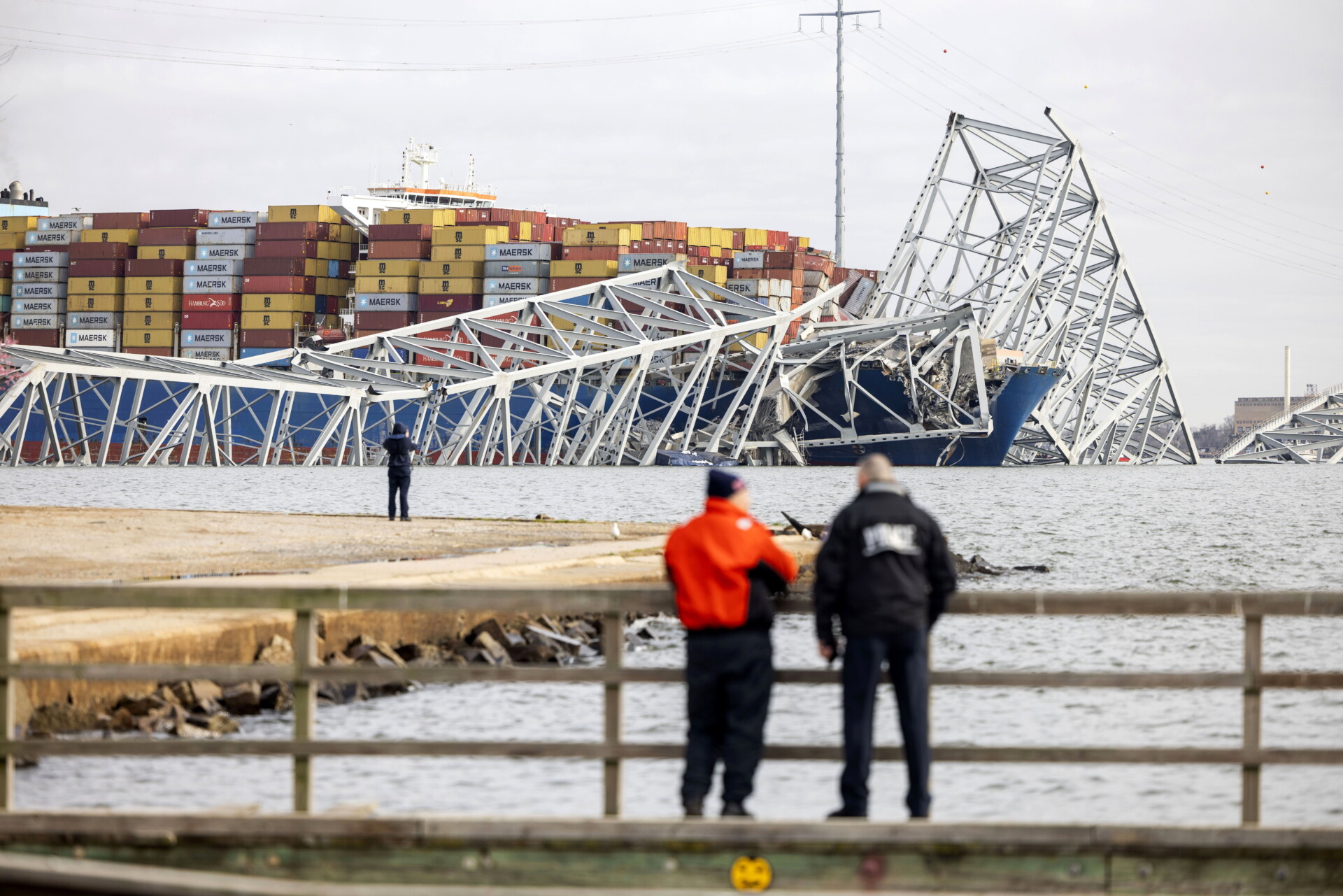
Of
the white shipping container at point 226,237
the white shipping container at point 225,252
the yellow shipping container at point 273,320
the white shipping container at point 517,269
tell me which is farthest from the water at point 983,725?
the white shipping container at point 226,237

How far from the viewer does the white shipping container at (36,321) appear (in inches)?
4178

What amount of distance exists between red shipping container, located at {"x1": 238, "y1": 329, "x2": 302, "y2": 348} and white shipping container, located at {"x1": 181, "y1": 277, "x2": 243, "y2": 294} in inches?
120

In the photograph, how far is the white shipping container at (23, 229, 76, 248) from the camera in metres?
108

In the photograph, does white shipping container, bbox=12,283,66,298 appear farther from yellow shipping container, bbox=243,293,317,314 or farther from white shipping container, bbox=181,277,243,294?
yellow shipping container, bbox=243,293,317,314

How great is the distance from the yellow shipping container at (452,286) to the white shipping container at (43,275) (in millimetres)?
28606

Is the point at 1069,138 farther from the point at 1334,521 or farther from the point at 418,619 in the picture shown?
the point at 418,619

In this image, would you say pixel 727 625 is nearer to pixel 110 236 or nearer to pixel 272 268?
pixel 272 268

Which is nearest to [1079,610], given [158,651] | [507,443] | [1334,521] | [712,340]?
[158,651]

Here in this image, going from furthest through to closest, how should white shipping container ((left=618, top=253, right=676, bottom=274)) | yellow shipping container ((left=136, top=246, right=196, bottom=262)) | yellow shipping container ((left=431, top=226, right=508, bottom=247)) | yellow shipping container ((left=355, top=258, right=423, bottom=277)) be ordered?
yellow shipping container ((left=136, top=246, right=196, bottom=262))
yellow shipping container ((left=355, top=258, right=423, bottom=277))
yellow shipping container ((left=431, top=226, right=508, bottom=247))
white shipping container ((left=618, top=253, right=676, bottom=274))

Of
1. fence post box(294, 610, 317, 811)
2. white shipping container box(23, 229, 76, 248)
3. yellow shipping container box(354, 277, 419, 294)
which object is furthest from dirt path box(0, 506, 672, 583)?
white shipping container box(23, 229, 76, 248)

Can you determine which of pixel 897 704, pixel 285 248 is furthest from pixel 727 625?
pixel 285 248

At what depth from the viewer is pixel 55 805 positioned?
9.40 m

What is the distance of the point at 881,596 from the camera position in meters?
5.80

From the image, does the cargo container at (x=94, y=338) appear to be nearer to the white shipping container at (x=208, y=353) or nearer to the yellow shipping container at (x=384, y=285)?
the white shipping container at (x=208, y=353)
